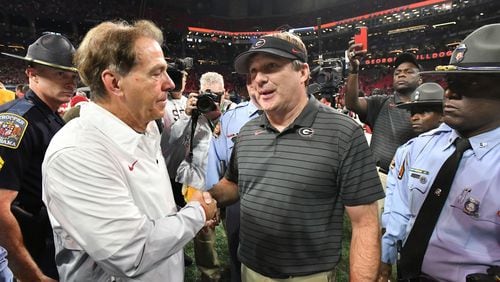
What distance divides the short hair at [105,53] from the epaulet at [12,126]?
884mm

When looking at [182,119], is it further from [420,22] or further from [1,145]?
[420,22]

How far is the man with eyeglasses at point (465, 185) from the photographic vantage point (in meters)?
1.52

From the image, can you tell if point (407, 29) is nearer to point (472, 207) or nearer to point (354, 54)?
point (354, 54)

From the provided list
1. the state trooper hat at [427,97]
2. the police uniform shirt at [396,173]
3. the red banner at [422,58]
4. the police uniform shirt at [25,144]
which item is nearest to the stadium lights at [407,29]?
the red banner at [422,58]

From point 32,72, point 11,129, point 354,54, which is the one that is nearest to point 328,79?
point 354,54

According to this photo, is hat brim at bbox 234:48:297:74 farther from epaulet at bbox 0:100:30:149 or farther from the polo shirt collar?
epaulet at bbox 0:100:30:149

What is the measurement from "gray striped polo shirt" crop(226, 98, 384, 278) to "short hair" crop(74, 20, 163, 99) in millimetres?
879

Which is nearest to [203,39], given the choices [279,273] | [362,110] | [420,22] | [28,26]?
[28,26]

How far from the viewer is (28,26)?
2627cm

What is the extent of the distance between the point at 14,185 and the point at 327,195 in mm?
1747

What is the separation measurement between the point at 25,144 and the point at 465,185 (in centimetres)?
242

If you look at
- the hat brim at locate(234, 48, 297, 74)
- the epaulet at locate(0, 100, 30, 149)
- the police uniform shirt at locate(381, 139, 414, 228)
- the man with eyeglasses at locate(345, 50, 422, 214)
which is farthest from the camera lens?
the man with eyeglasses at locate(345, 50, 422, 214)

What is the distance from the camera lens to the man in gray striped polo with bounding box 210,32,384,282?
1.62m

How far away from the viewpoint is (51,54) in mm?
2307
